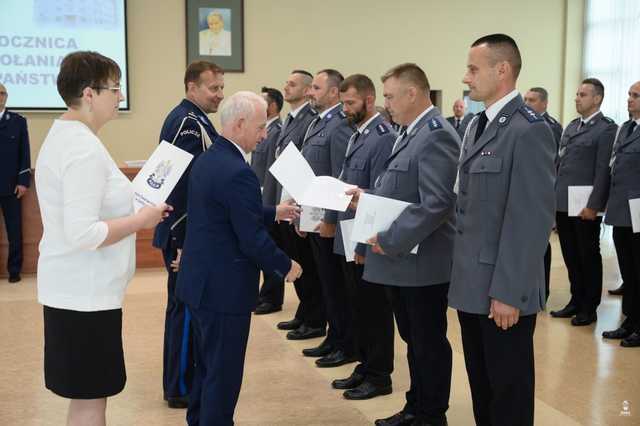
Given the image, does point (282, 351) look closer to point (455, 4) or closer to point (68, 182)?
point (68, 182)

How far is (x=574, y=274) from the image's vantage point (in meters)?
5.35

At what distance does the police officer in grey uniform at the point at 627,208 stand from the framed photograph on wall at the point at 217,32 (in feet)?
16.6

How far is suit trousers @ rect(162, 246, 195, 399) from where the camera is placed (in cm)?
347

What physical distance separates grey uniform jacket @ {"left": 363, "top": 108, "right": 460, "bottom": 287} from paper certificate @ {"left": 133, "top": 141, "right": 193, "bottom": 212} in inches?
35.5

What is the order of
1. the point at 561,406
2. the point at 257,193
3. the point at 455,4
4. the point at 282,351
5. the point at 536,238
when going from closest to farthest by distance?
the point at 536,238 → the point at 257,193 → the point at 561,406 → the point at 282,351 → the point at 455,4

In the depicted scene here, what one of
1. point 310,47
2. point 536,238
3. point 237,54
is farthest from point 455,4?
point 536,238

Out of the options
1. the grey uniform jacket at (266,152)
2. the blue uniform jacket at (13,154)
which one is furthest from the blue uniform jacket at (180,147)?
the blue uniform jacket at (13,154)

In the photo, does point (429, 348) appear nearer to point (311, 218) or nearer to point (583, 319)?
point (311, 218)

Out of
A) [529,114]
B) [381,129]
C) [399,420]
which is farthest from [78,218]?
[381,129]

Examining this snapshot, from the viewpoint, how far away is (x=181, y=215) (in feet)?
11.0

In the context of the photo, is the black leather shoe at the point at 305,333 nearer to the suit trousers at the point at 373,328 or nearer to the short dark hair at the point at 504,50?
the suit trousers at the point at 373,328

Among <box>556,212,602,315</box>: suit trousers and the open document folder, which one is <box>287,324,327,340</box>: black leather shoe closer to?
the open document folder

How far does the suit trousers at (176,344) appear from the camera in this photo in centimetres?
347

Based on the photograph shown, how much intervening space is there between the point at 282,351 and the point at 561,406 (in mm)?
1723
